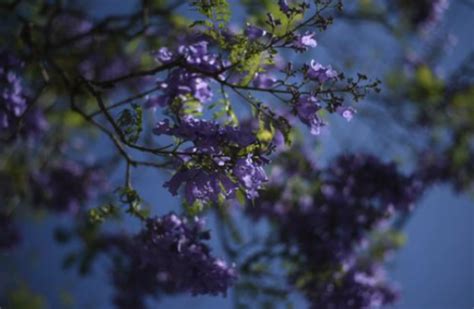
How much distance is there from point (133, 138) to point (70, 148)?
4.58m

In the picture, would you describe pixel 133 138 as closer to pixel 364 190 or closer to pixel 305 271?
pixel 305 271

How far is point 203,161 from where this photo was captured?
199 centimetres

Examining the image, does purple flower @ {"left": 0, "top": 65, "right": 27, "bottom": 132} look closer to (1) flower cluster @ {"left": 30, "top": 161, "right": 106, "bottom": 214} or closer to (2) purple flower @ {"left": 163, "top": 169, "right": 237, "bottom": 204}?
(2) purple flower @ {"left": 163, "top": 169, "right": 237, "bottom": 204}

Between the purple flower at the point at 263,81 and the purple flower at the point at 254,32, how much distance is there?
0.99 feet

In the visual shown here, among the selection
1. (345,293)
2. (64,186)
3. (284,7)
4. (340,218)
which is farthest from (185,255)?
(64,186)

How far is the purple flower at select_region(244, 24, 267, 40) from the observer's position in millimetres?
2122

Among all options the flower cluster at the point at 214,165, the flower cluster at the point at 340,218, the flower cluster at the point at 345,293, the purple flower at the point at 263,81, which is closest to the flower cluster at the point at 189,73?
the purple flower at the point at 263,81

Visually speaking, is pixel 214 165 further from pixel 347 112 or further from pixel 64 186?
pixel 64 186

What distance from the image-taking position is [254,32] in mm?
2129

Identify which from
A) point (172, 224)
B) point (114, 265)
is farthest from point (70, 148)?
point (172, 224)

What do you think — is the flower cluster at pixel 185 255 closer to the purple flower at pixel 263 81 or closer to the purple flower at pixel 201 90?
the purple flower at pixel 201 90

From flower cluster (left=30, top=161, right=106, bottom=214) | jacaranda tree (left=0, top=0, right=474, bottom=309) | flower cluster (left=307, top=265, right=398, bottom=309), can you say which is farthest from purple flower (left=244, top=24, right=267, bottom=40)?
flower cluster (left=30, top=161, right=106, bottom=214)

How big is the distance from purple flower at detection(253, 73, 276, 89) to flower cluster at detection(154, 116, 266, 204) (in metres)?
0.49

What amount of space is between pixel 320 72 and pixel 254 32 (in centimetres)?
31
